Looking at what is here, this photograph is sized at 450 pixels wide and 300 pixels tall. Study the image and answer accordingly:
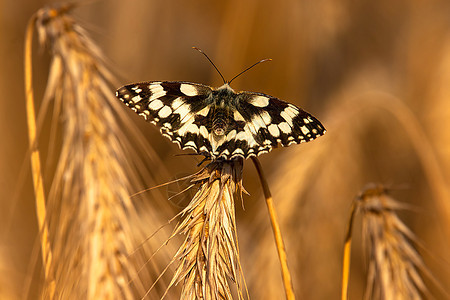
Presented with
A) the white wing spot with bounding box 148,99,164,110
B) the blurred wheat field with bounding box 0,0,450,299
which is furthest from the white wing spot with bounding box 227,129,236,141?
the blurred wheat field with bounding box 0,0,450,299

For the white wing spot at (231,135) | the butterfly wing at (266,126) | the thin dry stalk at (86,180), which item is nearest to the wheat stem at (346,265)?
the butterfly wing at (266,126)

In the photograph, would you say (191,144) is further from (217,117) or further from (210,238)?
(210,238)

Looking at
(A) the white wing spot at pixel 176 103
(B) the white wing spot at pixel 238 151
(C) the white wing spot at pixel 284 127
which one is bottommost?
(B) the white wing spot at pixel 238 151

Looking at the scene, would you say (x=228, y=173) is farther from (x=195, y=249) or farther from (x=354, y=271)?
(x=354, y=271)

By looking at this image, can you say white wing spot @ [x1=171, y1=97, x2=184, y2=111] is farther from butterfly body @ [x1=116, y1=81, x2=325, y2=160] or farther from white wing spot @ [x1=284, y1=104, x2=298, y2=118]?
white wing spot @ [x1=284, y1=104, x2=298, y2=118]

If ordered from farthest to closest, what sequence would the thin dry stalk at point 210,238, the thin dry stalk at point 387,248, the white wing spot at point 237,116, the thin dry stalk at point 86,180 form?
the white wing spot at point 237,116 → the thin dry stalk at point 387,248 → the thin dry stalk at point 86,180 → the thin dry stalk at point 210,238

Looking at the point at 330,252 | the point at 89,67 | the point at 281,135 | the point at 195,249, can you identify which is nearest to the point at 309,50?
the point at 330,252

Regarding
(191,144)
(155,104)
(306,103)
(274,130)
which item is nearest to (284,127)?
(274,130)

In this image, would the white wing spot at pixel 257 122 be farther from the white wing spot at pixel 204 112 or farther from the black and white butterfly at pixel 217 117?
the white wing spot at pixel 204 112
